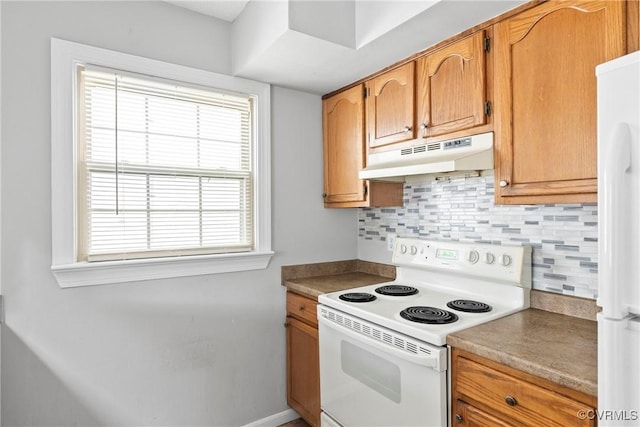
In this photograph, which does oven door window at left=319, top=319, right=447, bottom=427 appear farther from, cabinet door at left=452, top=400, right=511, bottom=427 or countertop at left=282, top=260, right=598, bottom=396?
countertop at left=282, top=260, right=598, bottom=396

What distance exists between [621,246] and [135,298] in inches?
79.0

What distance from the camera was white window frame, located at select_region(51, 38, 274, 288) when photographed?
1717mm

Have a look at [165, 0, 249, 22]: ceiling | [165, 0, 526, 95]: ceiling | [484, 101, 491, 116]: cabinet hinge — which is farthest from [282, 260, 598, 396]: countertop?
[165, 0, 249, 22]: ceiling

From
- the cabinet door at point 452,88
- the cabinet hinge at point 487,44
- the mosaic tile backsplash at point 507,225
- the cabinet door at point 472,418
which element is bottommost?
the cabinet door at point 472,418

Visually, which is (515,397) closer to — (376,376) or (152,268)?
(376,376)

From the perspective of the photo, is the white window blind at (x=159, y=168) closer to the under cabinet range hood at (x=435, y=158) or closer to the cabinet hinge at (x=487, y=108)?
the under cabinet range hood at (x=435, y=158)

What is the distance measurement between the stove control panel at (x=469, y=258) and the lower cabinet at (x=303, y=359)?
64 centimetres

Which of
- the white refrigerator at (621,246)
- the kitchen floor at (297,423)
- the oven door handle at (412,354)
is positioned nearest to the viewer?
the white refrigerator at (621,246)

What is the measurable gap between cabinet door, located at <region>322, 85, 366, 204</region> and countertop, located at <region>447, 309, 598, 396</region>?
107 cm

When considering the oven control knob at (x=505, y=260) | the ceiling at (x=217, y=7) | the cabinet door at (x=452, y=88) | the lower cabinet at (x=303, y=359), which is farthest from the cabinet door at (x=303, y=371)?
the ceiling at (x=217, y=7)

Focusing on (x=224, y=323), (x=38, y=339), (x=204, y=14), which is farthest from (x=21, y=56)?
(x=224, y=323)

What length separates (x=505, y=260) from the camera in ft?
5.74

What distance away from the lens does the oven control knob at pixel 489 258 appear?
71.0 inches

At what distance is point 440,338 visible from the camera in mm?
1371
